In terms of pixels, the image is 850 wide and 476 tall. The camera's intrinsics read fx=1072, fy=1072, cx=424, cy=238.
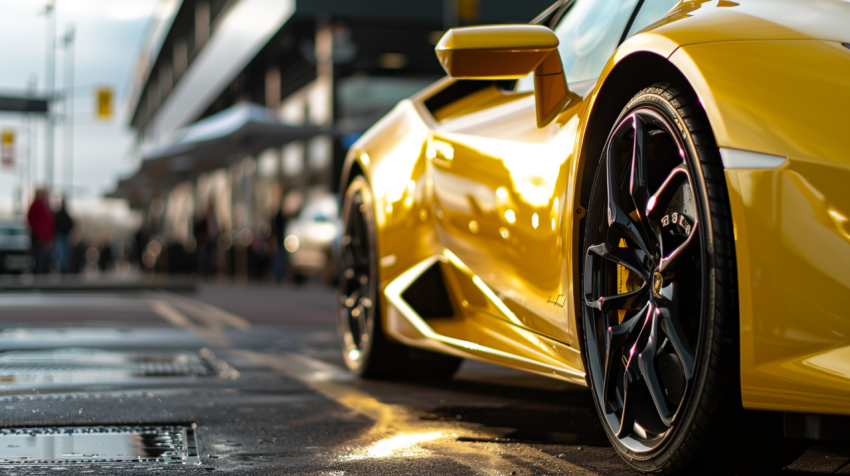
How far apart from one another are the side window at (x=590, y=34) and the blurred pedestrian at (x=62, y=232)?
18.0 meters

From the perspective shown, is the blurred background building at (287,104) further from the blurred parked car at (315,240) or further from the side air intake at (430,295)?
the side air intake at (430,295)

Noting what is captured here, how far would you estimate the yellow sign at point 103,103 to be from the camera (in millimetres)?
35906

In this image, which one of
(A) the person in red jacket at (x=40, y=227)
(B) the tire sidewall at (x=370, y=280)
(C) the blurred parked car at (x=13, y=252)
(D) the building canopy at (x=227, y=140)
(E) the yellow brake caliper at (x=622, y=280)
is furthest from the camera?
(C) the blurred parked car at (x=13, y=252)

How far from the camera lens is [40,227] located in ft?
60.7

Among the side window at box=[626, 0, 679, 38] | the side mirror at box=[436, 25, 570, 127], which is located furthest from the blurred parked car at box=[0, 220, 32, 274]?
the side window at box=[626, 0, 679, 38]

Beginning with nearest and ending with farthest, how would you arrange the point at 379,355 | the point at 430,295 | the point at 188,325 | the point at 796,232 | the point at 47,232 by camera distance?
the point at 796,232
the point at 430,295
the point at 379,355
the point at 188,325
the point at 47,232

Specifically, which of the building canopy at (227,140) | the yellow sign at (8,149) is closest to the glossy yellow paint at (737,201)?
the building canopy at (227,140)

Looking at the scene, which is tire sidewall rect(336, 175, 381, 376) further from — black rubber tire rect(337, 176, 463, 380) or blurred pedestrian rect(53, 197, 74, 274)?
blurred pedestrian rect(53, 197, 74, 274)

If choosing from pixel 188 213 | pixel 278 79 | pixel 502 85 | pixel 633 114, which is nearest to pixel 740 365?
pixel 633 114

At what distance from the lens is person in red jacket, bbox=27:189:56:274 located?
18422 mm

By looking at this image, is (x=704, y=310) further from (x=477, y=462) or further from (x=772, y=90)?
(x=477, y=462)

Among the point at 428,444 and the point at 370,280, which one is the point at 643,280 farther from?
the point at 370,280

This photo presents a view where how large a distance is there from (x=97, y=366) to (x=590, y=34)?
9.73 ft

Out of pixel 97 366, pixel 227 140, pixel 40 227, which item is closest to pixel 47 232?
pixel 40 227
